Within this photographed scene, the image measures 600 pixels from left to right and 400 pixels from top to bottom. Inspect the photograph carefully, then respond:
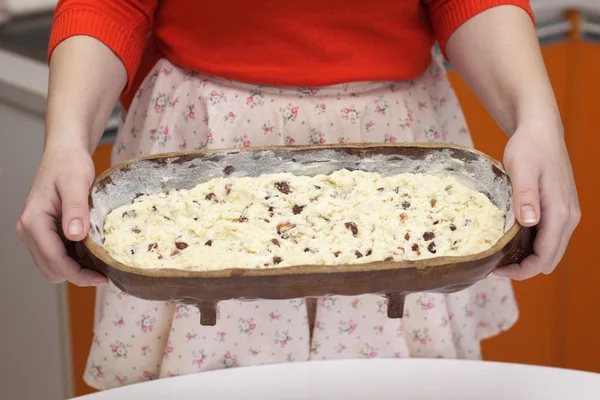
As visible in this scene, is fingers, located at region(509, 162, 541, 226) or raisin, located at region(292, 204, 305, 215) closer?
fingers, located at region(509, 162, 541, 226)

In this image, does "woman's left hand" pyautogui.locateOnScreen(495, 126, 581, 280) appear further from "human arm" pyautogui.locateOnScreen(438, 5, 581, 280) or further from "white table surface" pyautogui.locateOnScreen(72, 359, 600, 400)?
"white table surface" pyautogui.locateOnScreen(72, 359, 600, 400)

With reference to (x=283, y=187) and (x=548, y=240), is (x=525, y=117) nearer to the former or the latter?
(x=548, y=240)

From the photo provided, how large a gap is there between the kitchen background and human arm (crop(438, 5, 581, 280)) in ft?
2.88

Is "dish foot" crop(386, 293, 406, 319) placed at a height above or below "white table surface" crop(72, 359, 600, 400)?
above

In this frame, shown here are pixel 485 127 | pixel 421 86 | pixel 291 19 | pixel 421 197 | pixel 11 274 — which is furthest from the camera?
pixel 485 127

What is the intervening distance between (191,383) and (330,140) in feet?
1.27

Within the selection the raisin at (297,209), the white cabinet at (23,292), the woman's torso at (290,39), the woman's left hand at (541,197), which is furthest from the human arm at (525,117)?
the white cabinet at (23,292)

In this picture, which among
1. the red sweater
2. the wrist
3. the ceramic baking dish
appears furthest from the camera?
the red sweater

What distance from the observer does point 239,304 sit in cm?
112

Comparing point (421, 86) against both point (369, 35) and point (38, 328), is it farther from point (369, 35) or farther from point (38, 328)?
point (38, 328)

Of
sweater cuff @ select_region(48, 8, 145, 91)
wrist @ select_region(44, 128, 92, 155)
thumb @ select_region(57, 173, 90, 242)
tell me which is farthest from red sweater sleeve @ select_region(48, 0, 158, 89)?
thumb @ select_region(57, 173, 90, 242)

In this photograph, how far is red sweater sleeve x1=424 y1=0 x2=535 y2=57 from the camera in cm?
111

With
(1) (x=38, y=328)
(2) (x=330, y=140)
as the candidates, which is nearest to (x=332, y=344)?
(2) (x=330, y=140)

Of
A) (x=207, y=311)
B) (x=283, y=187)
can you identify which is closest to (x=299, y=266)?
(x=207, y=311)
